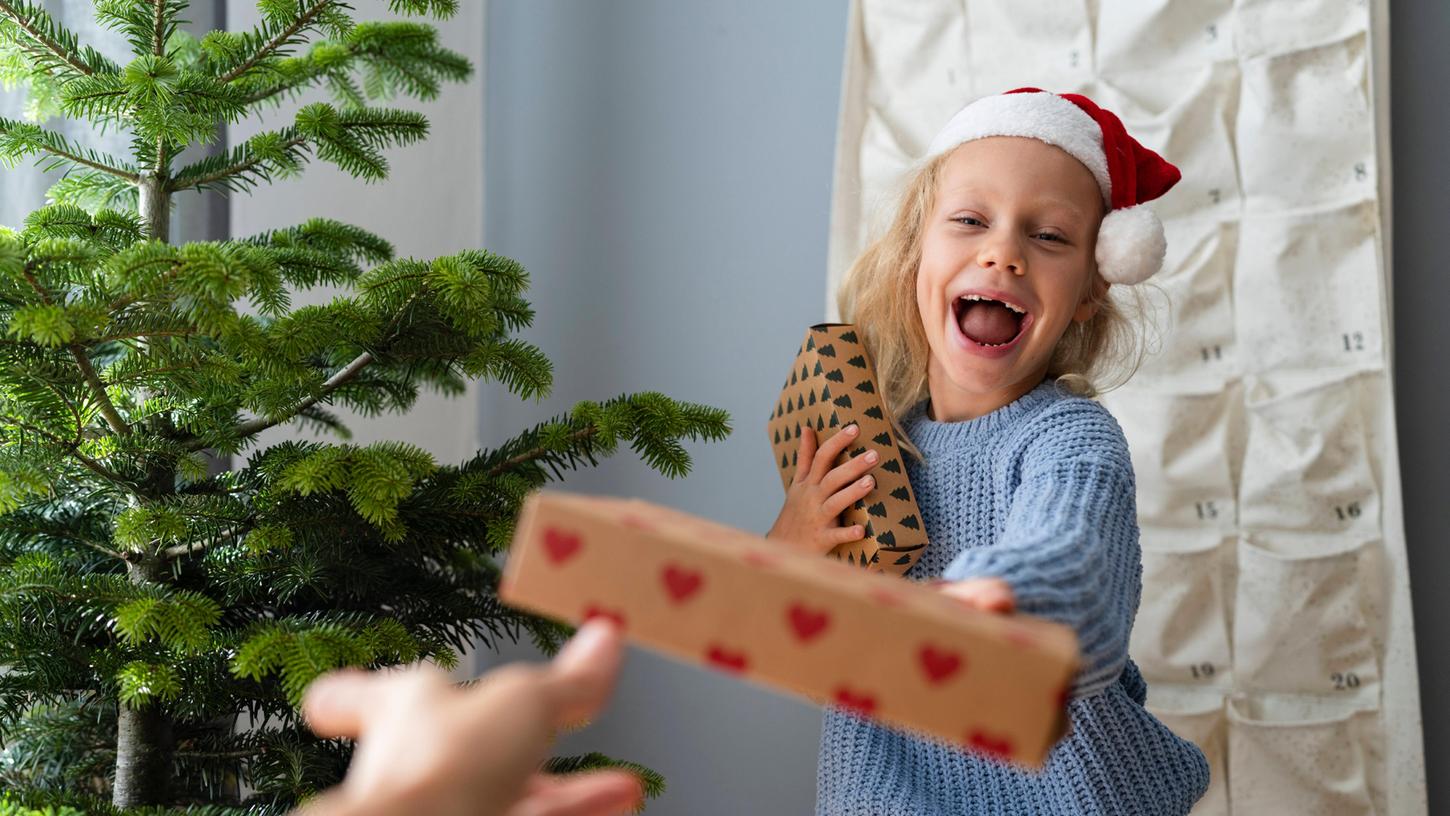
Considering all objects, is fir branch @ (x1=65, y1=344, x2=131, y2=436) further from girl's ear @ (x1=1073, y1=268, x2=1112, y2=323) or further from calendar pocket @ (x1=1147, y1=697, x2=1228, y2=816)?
calendar pocket @ (x1=1147, y1=697, x2=1228, y2=816)

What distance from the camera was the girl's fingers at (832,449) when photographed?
927 mm

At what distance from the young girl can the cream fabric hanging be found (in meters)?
0.21

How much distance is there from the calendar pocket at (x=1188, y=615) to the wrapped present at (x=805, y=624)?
924 mm

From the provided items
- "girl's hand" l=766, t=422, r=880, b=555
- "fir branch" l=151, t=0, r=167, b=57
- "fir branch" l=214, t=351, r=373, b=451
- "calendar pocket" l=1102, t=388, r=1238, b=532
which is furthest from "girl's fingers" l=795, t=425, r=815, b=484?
"fir branch" l=151, t=0, r=167, b=57

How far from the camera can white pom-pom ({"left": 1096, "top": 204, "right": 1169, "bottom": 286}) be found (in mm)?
895

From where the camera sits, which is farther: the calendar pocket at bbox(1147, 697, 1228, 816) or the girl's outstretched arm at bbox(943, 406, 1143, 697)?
the calendar pocket at bbox(1147, 697, 1228, 816)

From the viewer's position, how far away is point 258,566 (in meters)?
0.77

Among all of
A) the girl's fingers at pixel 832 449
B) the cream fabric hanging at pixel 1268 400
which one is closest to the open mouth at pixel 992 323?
the girl's fingers at pixel 832 449

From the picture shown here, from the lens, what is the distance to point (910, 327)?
1054mm

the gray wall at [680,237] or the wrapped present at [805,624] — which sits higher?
the gray wall at [680,237]

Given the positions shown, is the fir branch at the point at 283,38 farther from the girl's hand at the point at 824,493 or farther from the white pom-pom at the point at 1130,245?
the white pom-pom at the point at 1130,245

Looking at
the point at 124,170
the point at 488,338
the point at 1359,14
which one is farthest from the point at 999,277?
the point at 124,170

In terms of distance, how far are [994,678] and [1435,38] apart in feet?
3.74

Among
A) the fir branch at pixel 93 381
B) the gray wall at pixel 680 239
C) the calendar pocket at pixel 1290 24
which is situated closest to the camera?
the fir branch at pixel 93 381
